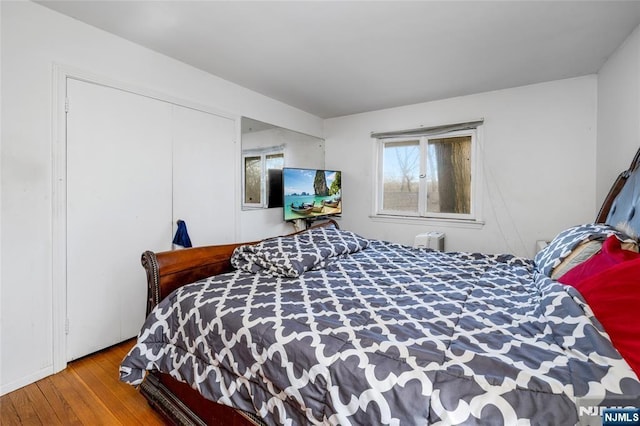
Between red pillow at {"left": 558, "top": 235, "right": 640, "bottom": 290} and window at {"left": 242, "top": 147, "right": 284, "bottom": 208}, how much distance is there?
111 inches

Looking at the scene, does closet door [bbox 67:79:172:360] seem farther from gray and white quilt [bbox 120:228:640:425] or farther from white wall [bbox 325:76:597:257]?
white wall [bbox 325:76:597:257]

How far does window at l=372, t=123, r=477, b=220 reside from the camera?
359 cm

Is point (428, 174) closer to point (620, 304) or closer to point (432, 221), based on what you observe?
point (432, 221)

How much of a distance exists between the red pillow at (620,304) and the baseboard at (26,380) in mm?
2969

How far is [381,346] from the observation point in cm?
99

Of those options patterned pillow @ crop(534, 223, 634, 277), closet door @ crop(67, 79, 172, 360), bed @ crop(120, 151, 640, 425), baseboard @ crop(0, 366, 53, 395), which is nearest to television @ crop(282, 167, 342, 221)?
closet door @ crop(67, 79, 172, 360)

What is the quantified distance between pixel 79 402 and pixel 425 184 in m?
3.79

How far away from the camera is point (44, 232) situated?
6.42ft

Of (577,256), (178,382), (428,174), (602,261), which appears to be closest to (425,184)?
(428,174)

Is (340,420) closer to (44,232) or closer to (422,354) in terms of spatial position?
(422,354)

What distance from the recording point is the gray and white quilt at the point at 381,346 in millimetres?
800

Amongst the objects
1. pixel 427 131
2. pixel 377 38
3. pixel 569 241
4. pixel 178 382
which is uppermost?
pixel 377 38

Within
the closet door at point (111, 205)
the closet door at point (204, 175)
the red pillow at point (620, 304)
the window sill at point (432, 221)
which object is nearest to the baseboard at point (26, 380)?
the closet door at point (111, 205)

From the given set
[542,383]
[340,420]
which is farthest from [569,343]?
[340,420]
